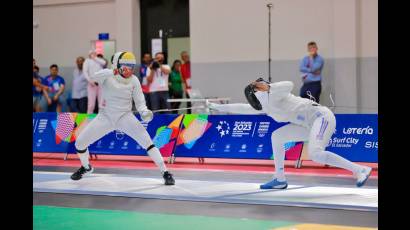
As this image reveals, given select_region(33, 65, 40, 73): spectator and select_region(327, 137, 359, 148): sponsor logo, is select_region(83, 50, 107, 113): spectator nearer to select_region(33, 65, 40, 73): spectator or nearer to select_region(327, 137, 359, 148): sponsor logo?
select_region(33, 65, 40, 73): spectator

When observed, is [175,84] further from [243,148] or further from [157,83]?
[243,148]

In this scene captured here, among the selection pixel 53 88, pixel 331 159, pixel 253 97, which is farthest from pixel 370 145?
pixel 53 88

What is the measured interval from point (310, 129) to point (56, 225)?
10.5ft

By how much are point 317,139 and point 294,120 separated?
423 mm

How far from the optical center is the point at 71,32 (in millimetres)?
17516

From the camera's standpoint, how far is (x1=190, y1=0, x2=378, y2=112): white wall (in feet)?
46.0

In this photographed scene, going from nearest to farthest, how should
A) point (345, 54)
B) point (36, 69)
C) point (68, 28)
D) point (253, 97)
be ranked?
point (253, 97) < point (345, 54) < point (36, 69) < point (68, 28)

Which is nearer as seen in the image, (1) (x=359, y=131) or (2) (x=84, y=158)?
(2) (x=84, y=158)

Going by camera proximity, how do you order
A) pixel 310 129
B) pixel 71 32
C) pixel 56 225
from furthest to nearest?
pixel 71 32, pixel 310 129, pixel 56 225

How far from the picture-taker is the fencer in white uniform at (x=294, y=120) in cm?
704

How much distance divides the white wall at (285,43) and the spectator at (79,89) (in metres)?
2.85

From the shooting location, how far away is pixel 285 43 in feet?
48.4
